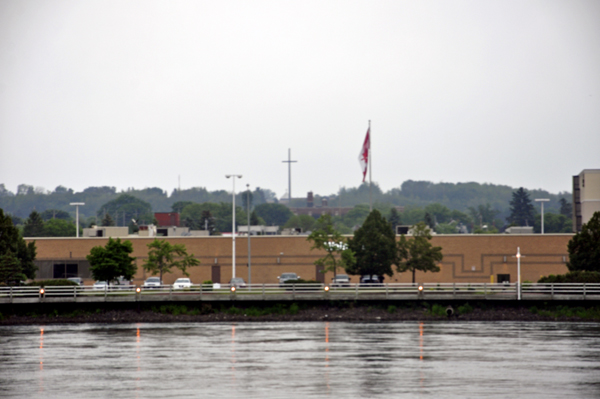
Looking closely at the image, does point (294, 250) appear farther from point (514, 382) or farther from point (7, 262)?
point (514, 382)

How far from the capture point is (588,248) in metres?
53.1

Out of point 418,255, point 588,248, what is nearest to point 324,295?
point 418,255

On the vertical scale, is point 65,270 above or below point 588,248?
below

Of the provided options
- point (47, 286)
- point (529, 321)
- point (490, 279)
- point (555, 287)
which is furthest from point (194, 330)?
point (490, 279)

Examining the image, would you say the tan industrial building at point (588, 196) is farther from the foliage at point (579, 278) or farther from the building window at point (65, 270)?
the building window at point (65, 270)

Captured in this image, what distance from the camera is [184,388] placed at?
22.3m

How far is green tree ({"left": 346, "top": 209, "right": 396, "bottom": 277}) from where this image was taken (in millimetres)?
63938

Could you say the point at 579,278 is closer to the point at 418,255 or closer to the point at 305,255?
the point at 418,255

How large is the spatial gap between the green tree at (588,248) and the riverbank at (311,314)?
22.1ft

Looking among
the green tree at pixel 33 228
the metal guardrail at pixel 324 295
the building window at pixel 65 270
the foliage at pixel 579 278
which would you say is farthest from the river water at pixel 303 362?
the green tree at pixel 33 228

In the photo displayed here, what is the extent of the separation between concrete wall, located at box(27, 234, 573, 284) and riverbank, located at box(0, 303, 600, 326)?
2540cm

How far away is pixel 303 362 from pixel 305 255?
161 ft

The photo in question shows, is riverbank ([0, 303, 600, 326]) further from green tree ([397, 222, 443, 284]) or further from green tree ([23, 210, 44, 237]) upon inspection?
green tree ([23, 210, 44, 237])

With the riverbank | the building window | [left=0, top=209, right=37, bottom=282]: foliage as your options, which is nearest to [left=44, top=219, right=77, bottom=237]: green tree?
the building window
